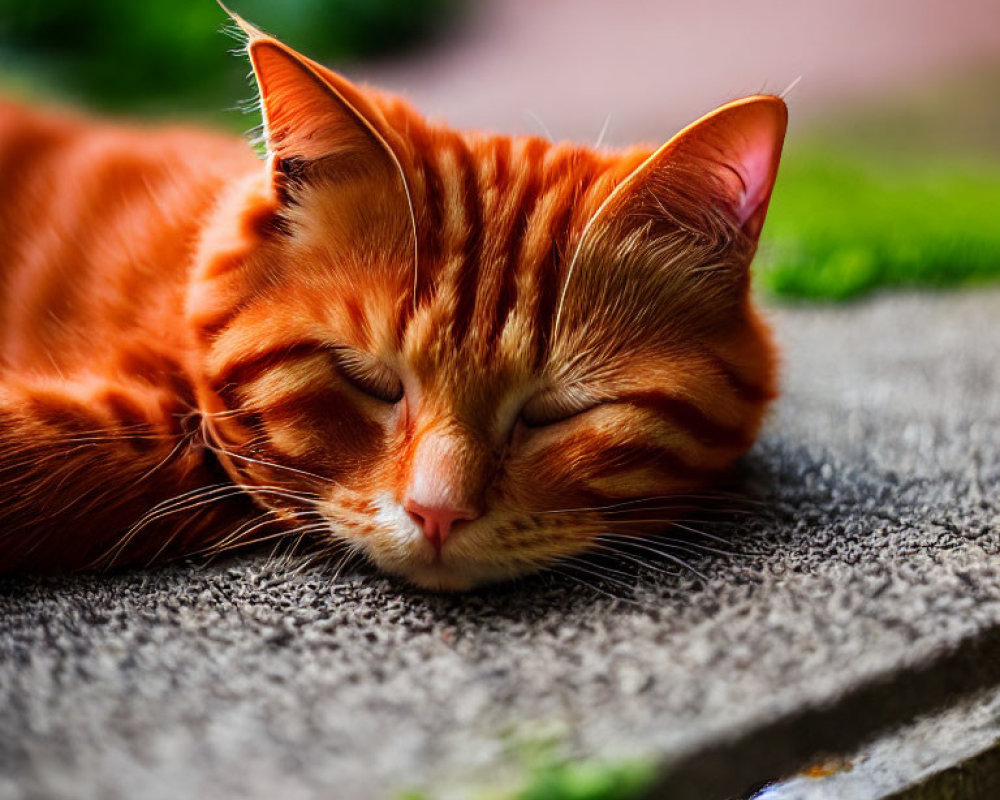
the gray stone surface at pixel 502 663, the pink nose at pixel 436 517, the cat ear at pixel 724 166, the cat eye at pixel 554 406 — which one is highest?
the cat ear at pixel 724 166

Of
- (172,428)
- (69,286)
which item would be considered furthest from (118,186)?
(172,428)

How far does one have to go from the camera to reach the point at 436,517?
3.51 ft

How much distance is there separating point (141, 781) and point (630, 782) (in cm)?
40

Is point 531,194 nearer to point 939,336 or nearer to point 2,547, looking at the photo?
point 2,547

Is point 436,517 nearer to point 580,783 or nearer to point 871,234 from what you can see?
point 580,783

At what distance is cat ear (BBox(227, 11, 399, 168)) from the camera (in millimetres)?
1108

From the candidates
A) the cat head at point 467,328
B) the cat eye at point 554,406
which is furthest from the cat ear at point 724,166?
the cat eye at point 554,406

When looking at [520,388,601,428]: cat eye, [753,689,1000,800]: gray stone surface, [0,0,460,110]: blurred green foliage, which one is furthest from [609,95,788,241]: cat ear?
[0,0,460,110]: blurred green foliage

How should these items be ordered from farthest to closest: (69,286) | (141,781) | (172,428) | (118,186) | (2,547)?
1. (118,186)
2. (69,286)
3. (172,428)
4. (2,547)
5. (141,781)

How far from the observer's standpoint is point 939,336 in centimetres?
227

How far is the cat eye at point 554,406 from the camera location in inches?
45.8

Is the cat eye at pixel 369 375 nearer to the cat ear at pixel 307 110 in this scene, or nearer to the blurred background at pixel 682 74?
the cat ear at pixel 307 110

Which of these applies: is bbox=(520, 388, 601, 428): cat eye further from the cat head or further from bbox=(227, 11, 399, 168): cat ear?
bbox=(227, 11, 399, 168): cat ear

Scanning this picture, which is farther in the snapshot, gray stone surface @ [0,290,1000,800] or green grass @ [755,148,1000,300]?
green grass @ [755,148,1000,300]
